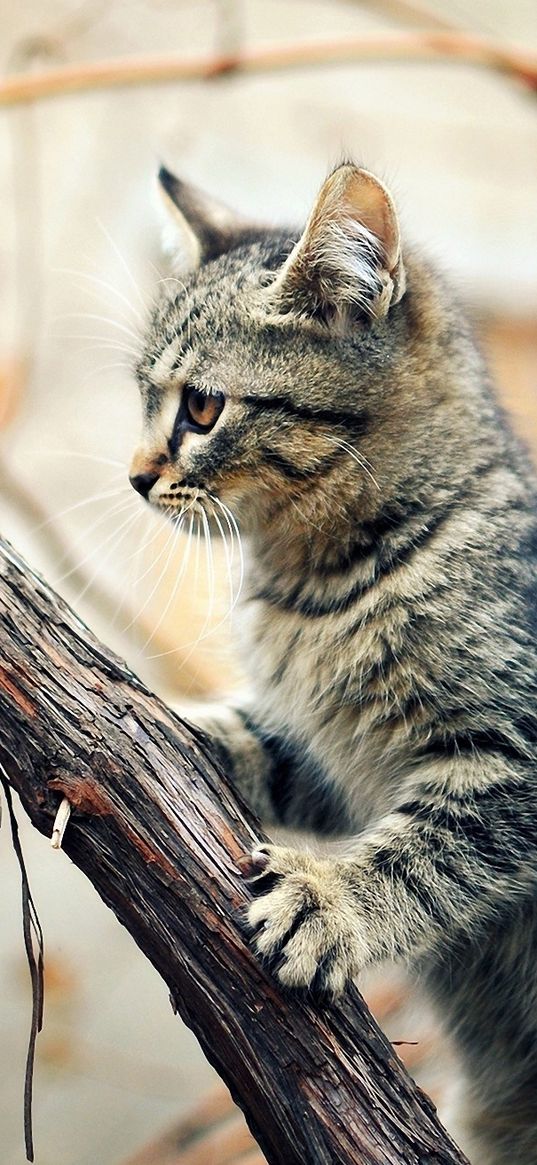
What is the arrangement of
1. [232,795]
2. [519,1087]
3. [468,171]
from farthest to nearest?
1. [468,171]
2. [519,1087]
3. [232,795]

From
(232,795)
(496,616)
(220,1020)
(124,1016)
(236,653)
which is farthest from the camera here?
(124,1016)

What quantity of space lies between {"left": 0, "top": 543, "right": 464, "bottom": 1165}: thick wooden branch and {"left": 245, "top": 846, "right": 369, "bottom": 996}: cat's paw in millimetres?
28

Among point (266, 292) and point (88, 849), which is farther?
point (266, 292)

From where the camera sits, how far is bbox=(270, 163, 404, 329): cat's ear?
1.97 m

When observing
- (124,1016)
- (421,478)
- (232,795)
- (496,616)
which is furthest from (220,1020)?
(124,1016)

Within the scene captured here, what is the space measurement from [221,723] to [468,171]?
4.31 metres

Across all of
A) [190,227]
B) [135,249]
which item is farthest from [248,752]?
[135,249]

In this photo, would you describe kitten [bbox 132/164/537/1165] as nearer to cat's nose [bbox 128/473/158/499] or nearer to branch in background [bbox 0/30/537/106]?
cat's nose [bbox 128/473/158/499]

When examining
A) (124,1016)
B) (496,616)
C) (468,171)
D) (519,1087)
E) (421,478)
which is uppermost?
(468,171)

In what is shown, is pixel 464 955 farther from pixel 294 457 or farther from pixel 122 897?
pixel 294 457

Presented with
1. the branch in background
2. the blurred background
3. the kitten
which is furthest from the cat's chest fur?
the branch in background

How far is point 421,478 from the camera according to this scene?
85.0 inches

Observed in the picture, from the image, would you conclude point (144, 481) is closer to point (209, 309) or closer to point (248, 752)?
point (209, 309)

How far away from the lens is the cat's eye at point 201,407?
2.10 m
